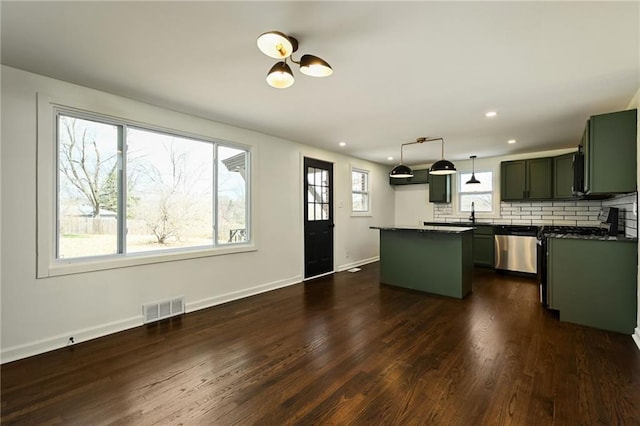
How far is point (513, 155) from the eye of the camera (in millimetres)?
6066

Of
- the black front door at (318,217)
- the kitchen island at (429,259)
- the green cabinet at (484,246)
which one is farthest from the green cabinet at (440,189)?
the black front door at (318,217)

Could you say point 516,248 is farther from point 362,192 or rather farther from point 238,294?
point 238,294

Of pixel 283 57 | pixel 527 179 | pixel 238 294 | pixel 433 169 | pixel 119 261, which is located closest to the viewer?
pixel 283 57

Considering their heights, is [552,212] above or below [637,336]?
above

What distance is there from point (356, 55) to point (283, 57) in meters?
0.62

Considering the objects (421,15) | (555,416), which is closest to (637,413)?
(555,416)

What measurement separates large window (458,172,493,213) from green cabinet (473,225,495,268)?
88 cm

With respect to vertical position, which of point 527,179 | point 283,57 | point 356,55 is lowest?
point 527,179

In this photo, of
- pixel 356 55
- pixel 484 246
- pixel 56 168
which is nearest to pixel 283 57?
pixel 356 55

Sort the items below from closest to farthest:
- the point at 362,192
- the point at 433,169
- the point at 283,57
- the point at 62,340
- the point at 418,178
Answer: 1. the point at 283,57
2. the point at 62,340
3. the point at 433,169
4. the point at 362,192
5. the point at 418,178

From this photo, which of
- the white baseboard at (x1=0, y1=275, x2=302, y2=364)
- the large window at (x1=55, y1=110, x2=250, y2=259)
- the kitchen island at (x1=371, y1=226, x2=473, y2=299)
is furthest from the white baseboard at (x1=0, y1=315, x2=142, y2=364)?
the kitchen island at (x1=371, y1=226, x2=473, y2=299)

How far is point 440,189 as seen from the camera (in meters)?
6.84

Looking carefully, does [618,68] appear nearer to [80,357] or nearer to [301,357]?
[301,357]

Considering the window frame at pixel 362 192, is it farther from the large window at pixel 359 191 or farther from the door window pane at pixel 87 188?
the door window pane at pixel 87 188
